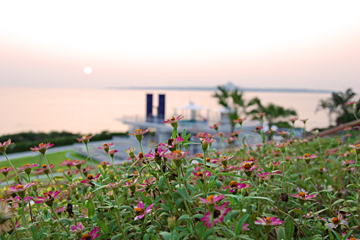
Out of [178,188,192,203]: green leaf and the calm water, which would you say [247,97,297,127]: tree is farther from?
[178,188,192,203]: green leaf

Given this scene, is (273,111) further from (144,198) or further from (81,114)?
(81,114)

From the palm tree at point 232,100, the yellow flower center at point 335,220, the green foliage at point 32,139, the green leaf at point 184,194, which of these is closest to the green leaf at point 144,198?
the green leaf at point 184,194

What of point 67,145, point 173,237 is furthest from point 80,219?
point 67,145

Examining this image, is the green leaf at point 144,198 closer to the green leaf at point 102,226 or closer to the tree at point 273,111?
the green leaf at point 102,226

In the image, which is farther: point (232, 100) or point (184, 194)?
point (232, 100)

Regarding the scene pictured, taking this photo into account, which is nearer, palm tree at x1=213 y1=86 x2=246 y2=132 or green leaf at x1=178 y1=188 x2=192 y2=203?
green leaf at x1=178 y1=188 x2=192 y2=203

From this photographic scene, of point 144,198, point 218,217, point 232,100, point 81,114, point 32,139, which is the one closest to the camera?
point 218,217

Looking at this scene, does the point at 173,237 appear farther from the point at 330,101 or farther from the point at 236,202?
the point at 330,101

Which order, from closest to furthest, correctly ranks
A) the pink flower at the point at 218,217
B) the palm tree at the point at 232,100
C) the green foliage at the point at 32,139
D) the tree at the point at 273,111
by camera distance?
1. the pink flower at the point at 218,217
2. the tree at the point at 273,111
3. the palm tree at the point at 232,100
4. the green foliage at the point at 32,139

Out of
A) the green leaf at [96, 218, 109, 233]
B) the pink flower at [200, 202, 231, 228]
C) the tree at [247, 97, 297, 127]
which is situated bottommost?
the tree at [247, 97, 297, 127]

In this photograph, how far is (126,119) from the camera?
18.0 m

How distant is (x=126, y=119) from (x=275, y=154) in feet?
55.6

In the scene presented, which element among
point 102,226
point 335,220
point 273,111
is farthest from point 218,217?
point 273,111

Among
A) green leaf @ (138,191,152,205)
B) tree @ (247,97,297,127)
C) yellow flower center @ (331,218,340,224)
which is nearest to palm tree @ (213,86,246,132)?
tree @ (247,97,297,127)
